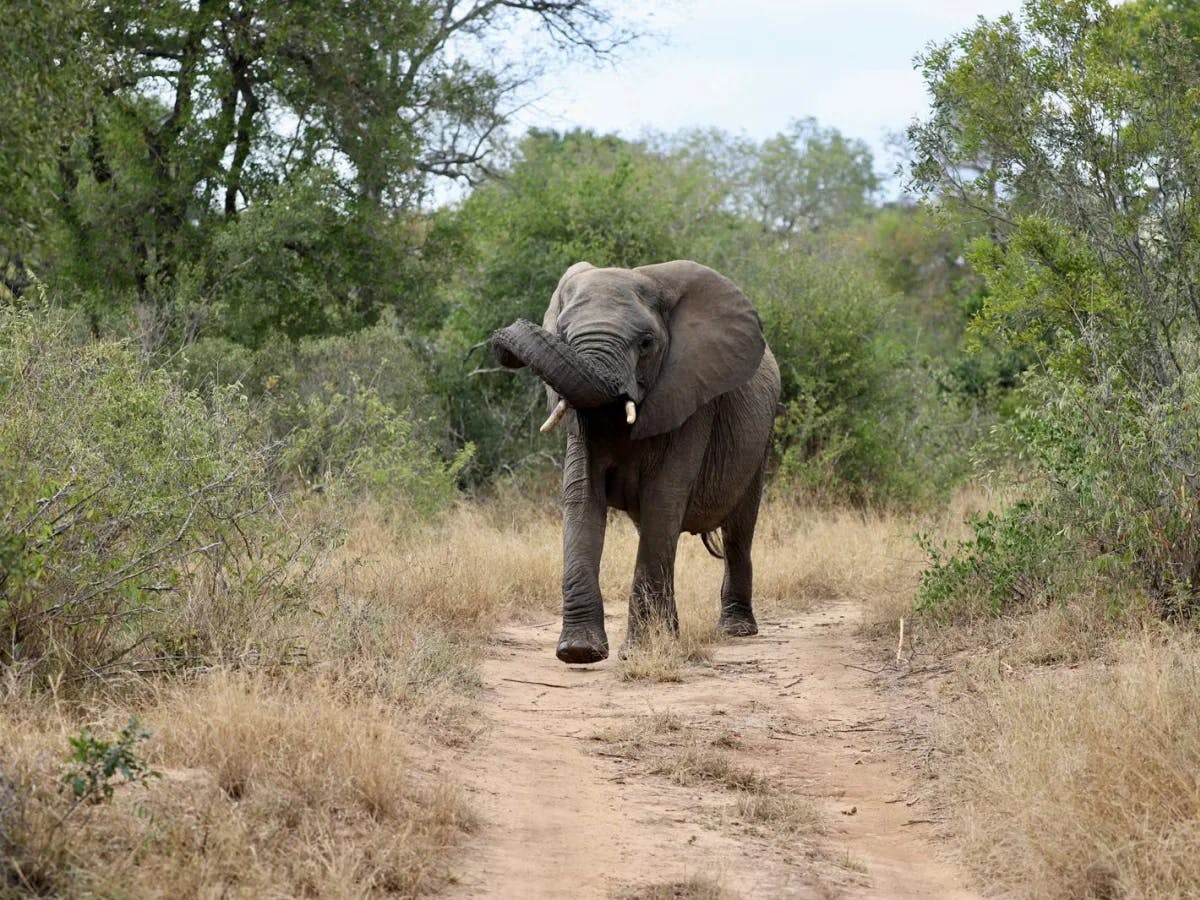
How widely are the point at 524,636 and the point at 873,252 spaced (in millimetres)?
20970

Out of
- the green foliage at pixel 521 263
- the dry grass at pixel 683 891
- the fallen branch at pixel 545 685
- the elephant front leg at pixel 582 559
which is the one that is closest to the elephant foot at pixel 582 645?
the elephant front leg at pixel 582 559

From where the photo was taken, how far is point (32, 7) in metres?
8.23

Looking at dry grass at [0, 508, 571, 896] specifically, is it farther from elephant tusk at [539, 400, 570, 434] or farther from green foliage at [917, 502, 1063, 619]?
green foliage at [917, 502, 1063, 619]

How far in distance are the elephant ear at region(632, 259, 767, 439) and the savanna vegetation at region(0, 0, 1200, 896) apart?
1566 millimetres

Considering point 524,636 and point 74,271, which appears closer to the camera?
point 524,636

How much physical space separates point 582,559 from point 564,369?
1.17 m

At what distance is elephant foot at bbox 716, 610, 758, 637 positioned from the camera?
36.8ft

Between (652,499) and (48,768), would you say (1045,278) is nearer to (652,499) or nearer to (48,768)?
(652,499)

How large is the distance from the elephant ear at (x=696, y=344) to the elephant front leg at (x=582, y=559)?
41cm

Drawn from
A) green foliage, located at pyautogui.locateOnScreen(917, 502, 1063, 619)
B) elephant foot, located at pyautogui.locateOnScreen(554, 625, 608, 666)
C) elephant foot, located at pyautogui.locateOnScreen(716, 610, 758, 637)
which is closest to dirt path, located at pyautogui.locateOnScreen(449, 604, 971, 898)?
elephant foot, located at pyautogui.locateOnScreen(554, 625, 608, 666)

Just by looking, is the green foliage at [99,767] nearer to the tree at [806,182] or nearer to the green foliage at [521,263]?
the green foliage at [521,263]

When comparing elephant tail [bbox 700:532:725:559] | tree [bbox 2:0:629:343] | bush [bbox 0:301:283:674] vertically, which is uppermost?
tree [bbox 2:0:629:343]

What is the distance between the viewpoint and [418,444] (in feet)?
53.2

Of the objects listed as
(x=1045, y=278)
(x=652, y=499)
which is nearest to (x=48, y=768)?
(x=652, y=499)
